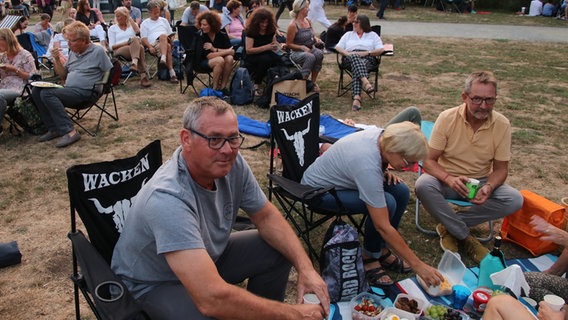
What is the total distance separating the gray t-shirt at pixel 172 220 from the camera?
1.87 meters

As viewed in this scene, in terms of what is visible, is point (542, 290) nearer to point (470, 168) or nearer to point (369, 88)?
point (470, 168)

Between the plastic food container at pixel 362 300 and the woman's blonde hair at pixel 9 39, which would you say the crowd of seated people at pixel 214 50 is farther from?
the plastic food container at pixel 362 300

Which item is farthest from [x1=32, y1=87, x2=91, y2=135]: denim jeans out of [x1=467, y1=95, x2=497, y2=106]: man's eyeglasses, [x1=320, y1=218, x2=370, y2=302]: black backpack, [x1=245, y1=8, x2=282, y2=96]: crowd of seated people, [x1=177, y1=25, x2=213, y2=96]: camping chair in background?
[x1=467, y1=95, x2=497, y2=106]: man's eyeglasses

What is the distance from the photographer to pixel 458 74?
29.0ft

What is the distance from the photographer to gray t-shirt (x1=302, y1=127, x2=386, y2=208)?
2.84 m

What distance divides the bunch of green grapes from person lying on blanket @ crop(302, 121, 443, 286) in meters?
0.15

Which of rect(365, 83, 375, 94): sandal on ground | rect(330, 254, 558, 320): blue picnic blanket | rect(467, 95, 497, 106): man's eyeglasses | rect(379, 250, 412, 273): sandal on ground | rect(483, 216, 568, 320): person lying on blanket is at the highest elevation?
rect(467, 95, 497, 106): man's eyeglasses

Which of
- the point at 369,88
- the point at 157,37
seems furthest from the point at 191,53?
the point at 369,88

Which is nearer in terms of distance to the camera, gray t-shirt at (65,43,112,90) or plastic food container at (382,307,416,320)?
plastic food container at (382,307,416,320)

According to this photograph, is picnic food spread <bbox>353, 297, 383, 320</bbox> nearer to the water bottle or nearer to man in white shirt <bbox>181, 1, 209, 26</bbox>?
the water bottle

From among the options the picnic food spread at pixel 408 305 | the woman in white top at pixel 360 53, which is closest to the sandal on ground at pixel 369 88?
the woman in white top at pixel 360 53

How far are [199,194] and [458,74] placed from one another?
310 inches

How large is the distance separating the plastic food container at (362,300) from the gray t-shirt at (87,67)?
13.6ft

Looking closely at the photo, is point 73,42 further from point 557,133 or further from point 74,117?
point 557,133
